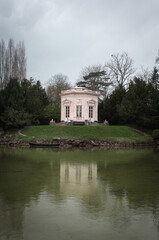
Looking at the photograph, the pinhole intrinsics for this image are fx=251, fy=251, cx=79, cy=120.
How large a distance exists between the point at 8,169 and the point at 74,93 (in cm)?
2602

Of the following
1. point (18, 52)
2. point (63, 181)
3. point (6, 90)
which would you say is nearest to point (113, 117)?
point (6, 90)

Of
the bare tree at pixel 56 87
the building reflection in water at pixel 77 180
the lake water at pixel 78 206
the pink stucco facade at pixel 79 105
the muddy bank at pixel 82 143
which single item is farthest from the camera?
the bare tree at pixel 56 87

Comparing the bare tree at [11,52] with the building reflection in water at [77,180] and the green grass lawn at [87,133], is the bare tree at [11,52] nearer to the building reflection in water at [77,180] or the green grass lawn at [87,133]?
the green grass lawn at [87,133]

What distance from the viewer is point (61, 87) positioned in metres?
49.3

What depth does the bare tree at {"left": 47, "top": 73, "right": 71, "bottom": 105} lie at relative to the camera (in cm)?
4922

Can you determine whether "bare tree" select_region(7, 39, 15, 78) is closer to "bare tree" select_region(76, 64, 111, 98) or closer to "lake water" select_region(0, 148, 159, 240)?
"bare tree" select_region(76, 64, 111, 98)

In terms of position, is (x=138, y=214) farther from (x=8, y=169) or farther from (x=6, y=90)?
(x=6, y=90)

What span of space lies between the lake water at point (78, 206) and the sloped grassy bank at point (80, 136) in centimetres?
1577

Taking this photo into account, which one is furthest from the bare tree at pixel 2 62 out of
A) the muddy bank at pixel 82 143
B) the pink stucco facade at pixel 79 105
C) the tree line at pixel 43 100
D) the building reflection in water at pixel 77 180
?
the building reflection in water at pixel 77 180

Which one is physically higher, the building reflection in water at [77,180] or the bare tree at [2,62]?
the bare tree at [2,62]

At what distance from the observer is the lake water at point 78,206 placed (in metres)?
3.87

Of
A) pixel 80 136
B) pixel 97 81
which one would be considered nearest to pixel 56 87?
pixel 97 81

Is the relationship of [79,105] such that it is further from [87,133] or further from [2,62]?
[2,62]

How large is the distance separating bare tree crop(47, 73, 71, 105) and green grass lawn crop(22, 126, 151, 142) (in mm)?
19880
